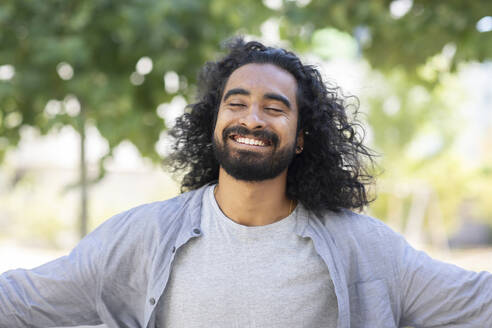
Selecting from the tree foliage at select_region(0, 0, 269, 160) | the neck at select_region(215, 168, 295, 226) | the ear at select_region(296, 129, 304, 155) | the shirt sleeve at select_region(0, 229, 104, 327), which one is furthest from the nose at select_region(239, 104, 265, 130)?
the tree foliage at select_region(0, 0, 269, 160)

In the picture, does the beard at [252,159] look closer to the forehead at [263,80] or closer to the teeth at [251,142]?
the teeth at [251,142]

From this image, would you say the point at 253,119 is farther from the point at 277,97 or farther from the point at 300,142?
the point at 300,142

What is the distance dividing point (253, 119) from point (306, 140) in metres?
0.46

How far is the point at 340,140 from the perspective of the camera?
2725mm

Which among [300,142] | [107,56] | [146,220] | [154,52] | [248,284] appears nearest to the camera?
[248,284]

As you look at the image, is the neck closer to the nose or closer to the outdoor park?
the nose

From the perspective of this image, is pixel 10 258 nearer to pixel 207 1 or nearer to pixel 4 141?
pixel 4 141

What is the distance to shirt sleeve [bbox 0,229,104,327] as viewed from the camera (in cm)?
220

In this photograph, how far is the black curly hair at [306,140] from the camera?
102 inches

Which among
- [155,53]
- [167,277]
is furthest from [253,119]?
[155,53]

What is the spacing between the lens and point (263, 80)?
8.16 ft

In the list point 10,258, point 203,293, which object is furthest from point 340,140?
point 10,258

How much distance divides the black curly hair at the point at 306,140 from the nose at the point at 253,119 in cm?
28

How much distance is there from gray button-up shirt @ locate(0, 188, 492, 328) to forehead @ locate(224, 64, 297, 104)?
0.56m
